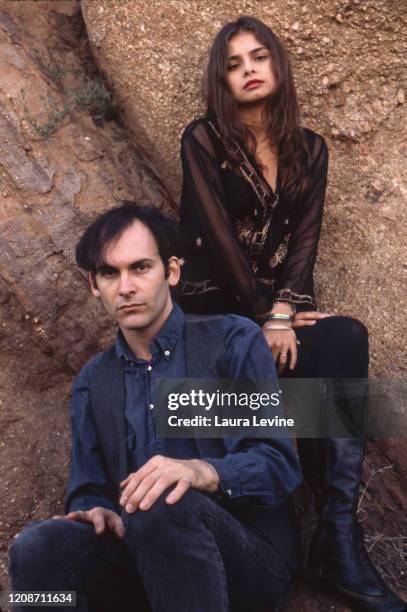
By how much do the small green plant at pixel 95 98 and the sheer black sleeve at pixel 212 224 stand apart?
97cm

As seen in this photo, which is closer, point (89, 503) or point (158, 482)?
point (158, 482)

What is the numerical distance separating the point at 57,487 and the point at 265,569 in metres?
1.37

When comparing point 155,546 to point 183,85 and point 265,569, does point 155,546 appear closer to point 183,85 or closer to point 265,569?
point 265,569

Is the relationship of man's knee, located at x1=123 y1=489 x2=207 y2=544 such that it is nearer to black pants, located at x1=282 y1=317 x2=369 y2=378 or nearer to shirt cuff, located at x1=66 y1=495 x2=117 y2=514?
shirt cuff, located at x1=66 y1=495 x2=117 y2=514

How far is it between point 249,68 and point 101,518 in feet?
6.36

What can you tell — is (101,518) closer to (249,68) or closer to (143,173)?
(249,68)

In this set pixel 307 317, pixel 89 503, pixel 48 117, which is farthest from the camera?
pixel 48 117

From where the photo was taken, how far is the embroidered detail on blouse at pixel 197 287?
10.7 feet

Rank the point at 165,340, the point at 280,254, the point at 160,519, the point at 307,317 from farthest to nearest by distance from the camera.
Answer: the point at 280,254, the point at 307,317, the point at 165,340, the point at 160,519

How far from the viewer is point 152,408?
8.41ft

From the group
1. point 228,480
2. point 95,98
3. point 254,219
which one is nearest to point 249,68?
point 254,219

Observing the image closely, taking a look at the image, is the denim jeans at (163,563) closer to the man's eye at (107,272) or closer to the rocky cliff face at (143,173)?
the man's eye at (107,272)

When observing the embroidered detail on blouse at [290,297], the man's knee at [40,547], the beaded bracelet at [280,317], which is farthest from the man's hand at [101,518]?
the embroidered detail on blouse at [290,297]

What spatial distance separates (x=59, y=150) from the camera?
382 centimetres
